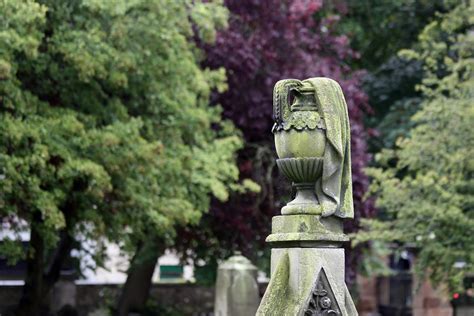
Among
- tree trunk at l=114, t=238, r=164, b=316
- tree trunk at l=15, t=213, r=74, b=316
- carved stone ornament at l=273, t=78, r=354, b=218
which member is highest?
tree trunk at l=114, t=238, r=164, b=316

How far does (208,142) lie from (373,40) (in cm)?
1161

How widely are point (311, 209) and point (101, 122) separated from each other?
39.1 feet

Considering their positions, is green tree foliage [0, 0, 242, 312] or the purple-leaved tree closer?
green tree foliage [0, 0, 242, 312]

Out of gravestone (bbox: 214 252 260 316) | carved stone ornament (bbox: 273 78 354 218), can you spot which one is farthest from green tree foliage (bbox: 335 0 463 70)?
carved stone ornament (bbox: 273 78 354 218)

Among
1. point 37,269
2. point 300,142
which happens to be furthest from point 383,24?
point 300,142

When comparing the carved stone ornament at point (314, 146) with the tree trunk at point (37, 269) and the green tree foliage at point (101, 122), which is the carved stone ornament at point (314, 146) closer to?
the green tree foliage at point (101, 122)

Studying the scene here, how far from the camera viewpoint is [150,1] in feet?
75.3

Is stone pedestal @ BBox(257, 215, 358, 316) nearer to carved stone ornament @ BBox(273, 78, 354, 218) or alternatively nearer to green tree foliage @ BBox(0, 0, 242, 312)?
carved stone ornament @ BBox(273, 78, 354, 218)

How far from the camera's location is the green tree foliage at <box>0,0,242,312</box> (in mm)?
21109

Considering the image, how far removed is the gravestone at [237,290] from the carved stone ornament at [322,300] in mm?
11972

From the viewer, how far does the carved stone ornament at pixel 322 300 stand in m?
11.5

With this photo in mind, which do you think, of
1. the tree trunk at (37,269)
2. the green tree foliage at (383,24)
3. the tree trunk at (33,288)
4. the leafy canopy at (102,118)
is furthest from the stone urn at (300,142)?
the green tree foliage at (383,24)

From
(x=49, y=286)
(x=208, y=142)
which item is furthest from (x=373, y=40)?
(x=49, y=286)

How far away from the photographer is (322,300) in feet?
38.0
